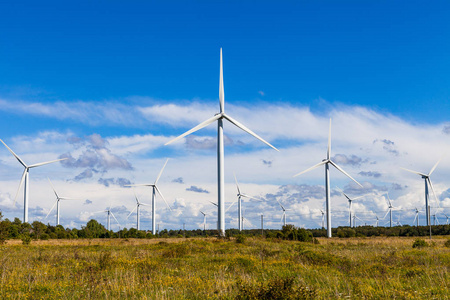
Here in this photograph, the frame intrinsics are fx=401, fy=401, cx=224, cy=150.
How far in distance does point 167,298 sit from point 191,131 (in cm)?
4868

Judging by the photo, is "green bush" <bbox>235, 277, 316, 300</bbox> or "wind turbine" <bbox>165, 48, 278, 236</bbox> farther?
"wind turbine" <bbox>165, 48, 278, 236</bbox>

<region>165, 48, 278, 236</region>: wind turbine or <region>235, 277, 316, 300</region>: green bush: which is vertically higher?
<region>165, 48, 278, 236</region>: wind turbine

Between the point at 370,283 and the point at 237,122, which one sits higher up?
the point at 237,122

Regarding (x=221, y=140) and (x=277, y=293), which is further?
(x=221, y=140)

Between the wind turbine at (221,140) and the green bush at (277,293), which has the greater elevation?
the wind turbine at (221,140)

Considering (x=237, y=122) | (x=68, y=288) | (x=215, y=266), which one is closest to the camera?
(x=68, y=288)

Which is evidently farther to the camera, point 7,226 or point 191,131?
point 191,131

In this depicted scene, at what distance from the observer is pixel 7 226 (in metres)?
48.4

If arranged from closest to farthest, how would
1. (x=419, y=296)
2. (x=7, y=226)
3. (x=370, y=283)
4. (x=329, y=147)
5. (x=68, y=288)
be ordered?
(x=419, y=296) < (x=68, y=288) < (x=370, y=283) < (x=7, y=226) < (x=329, y=147)

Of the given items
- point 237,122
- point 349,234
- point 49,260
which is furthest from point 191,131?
point 349,234

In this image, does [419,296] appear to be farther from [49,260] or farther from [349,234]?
[349,234]

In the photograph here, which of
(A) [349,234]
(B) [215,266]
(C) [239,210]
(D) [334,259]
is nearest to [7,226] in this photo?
(B) [215,266]

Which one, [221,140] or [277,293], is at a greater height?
[221,140]

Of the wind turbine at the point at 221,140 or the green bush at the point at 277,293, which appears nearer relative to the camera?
the green bush at the point at 277,293
